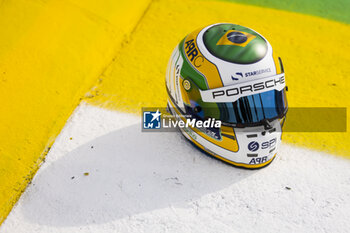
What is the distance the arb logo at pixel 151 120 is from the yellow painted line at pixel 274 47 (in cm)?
14

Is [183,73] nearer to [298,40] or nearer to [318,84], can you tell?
[318,84]

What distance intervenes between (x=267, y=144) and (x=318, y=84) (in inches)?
60.3

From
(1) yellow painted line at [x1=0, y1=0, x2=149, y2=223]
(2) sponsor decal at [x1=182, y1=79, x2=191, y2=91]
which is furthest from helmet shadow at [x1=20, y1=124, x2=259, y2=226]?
(2) sponsor decal at [x1=182, y1=79, x2=191, y2=91]

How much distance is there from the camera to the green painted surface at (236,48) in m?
3.04

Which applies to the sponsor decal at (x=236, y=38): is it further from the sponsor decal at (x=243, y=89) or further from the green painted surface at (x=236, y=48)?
the sponsor decal at (x=243, y=89)

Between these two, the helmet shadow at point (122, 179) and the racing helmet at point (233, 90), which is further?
the helmet shadow at point (122, 179)

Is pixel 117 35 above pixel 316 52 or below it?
above

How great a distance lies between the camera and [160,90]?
434 cm

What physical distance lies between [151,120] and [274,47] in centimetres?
208

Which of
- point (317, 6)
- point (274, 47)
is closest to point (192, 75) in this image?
point (274, 47)

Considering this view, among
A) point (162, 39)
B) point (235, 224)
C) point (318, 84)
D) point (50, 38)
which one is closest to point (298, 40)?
point (318, 84)

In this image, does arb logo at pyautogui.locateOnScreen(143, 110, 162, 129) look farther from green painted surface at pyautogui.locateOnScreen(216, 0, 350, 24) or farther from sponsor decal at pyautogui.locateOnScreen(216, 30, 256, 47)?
green painted surface at pyautogui.locateOnScreen(216, 0, 350, 24)

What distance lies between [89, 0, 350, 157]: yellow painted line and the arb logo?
143 mm

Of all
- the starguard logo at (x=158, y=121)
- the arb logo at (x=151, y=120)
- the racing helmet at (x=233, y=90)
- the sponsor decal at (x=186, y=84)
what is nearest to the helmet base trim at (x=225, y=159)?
the racing helmet at (x=233, y=90)
